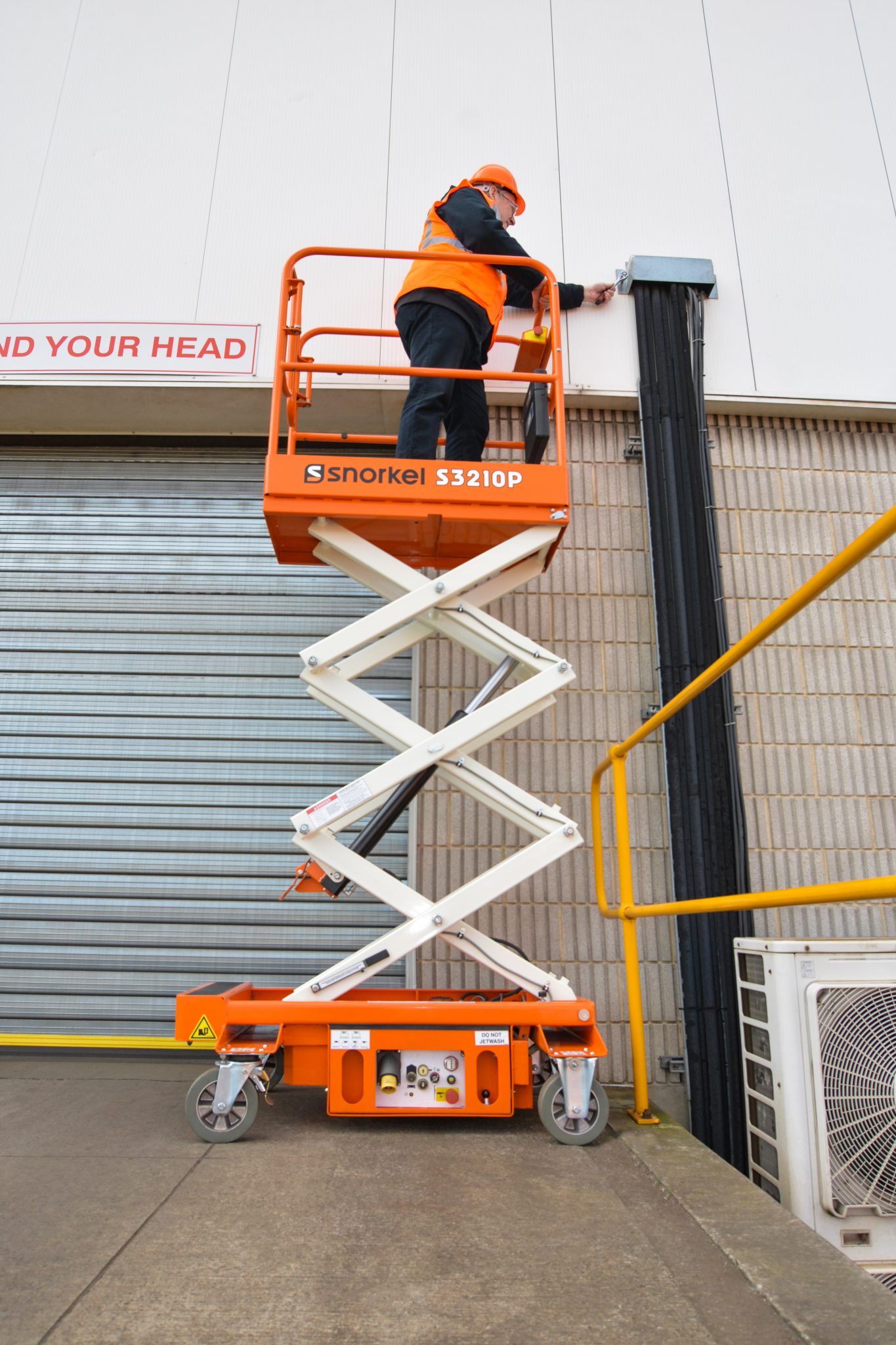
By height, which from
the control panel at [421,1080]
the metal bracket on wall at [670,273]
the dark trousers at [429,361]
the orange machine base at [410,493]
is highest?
the metal bracket on wall at [670,273]

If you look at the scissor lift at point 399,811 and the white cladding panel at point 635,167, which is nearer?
the scissor lift at point 399,811

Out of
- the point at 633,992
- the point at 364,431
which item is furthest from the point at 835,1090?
the point at 364,431

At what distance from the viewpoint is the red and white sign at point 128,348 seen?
4.50 metres

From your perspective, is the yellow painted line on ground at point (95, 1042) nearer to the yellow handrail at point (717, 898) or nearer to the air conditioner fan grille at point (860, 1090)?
the yellow handrail at point (717, 898)

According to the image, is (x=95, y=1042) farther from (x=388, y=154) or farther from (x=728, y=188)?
(x=728, y=188)

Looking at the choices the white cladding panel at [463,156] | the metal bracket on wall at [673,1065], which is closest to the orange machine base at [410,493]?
the white cladding panel at [463,156]

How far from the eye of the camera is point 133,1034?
4.08m

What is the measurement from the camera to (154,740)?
14.7ft

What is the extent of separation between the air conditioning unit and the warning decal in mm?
2027

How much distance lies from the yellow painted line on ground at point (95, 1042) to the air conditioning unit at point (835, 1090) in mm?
2883

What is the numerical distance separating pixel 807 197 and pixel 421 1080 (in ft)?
18.0

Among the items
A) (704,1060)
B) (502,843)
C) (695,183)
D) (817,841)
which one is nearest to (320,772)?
(502,843)

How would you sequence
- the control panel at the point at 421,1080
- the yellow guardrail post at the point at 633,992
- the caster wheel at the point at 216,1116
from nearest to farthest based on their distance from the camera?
the caster wheel at the point at 216,1116 → the control panel at the point at 421,1080 → the yellow guardrail post at the point at 633,992

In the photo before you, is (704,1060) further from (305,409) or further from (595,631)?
(305,409)
